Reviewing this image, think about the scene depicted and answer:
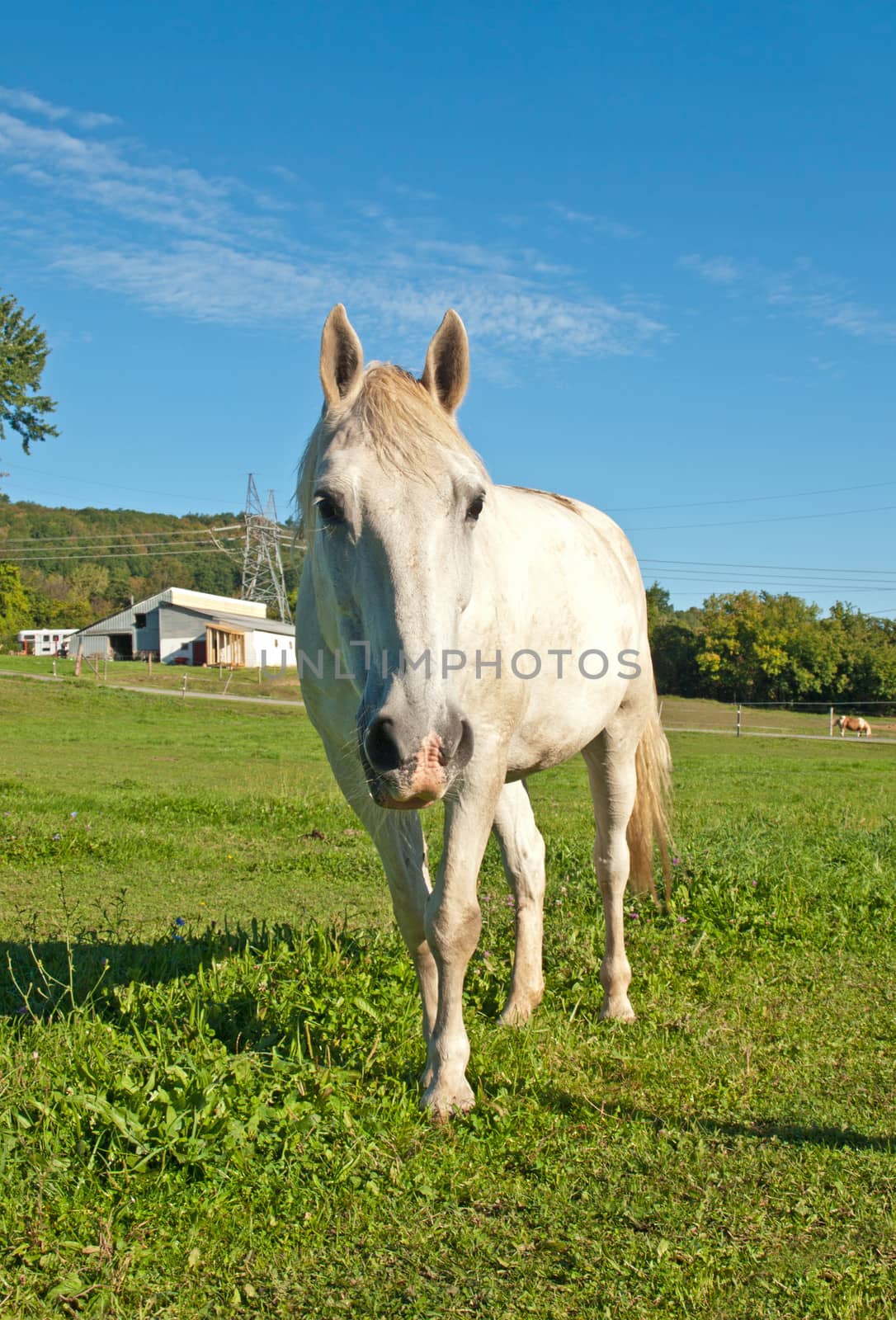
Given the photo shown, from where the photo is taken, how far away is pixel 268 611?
9025cm

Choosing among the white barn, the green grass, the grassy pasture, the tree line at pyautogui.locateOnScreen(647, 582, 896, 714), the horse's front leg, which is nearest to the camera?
the grassy pasture

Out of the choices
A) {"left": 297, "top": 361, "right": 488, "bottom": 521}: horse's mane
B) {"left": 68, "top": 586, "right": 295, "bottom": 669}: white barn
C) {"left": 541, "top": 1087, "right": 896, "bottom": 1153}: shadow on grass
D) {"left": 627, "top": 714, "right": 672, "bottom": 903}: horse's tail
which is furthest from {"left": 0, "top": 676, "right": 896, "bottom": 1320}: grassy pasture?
{"left": 68, "top": 586, "right": 295, "bottom": 669}: white barn

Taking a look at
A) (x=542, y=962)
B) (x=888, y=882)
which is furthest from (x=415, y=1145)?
(x=888, y=882)

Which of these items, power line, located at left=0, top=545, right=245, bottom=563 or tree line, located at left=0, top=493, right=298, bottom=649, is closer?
tree line, located at left=0, top=493, right=298, bottom=649

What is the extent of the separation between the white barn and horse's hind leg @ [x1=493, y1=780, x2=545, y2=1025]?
48.8 m

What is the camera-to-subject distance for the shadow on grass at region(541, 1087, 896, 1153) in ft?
9.73

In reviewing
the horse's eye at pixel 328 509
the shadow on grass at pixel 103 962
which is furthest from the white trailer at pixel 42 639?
the horse's eye at pixel 328 509

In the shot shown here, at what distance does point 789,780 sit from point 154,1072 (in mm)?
15932

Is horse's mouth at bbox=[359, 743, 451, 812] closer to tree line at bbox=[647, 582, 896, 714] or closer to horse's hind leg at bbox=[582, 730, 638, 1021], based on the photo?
horse's hind leg at bbox=[582, 730, 638, 1021]

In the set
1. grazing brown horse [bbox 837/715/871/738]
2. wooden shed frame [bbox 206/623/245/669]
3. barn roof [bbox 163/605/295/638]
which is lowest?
grazing brown horse [bbox 837/715/871/738]

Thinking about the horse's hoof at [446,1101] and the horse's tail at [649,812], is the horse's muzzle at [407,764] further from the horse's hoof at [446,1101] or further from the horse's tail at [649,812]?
the horse's tail at [649,812]

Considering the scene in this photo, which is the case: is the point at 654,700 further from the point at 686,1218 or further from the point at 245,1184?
the point at 245,1184

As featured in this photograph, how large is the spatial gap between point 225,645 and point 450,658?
58.5 metres

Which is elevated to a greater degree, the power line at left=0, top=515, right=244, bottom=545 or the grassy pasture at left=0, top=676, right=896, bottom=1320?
the power line at left=0, top=515, right=244, bottom=545
